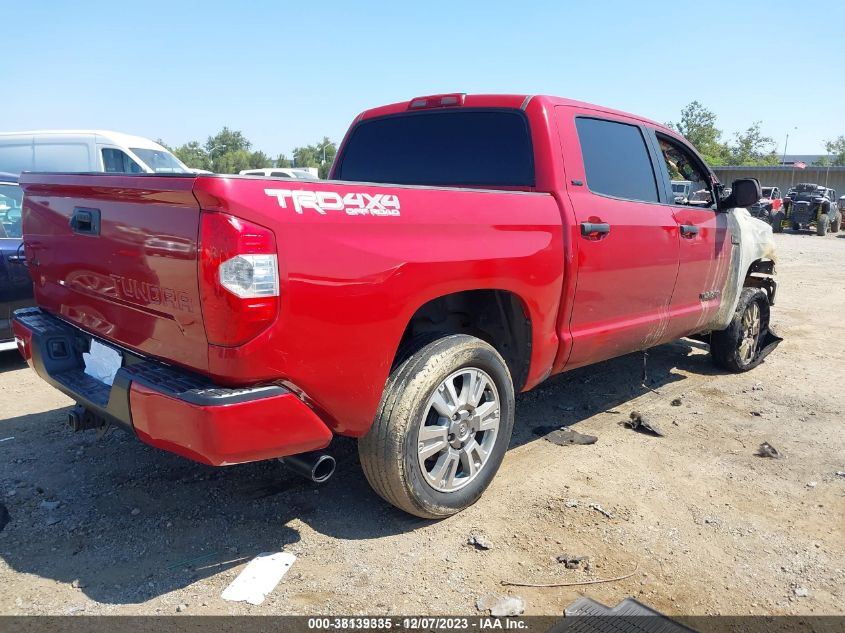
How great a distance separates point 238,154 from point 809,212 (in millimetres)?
56518

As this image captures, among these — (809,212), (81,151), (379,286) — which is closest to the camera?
(379,286)

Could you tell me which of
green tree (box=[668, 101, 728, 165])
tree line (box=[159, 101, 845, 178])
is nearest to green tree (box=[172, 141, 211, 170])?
tree line (box=[159, 101, 845, 178])

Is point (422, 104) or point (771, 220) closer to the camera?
point (422, 104)

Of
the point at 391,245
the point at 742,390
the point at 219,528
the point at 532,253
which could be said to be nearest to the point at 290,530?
the point at 219,528

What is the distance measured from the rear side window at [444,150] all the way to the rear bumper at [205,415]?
6.31ft

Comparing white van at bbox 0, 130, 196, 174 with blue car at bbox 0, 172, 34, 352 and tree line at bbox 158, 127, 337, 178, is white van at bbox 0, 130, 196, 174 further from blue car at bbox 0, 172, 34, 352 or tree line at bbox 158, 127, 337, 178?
tree line at bbox 158, 127, 337, 178

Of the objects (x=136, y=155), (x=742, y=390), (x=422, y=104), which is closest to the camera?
(x=422, y=104)

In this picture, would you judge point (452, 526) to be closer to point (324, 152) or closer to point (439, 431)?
point (439, 431)

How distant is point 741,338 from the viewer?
5.84m

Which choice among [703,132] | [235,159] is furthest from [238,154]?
[703,132]

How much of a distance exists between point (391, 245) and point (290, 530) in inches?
56.6

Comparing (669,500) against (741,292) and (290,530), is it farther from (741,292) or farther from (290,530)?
(741,292)

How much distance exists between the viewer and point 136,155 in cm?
1212

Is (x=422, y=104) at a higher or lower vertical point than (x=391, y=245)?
higher
